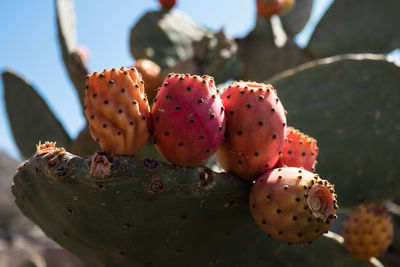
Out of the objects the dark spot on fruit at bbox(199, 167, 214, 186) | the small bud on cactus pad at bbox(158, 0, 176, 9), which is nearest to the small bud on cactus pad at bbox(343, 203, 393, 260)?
the dark spot on fruit at bbox(199, 167, 214, 186)

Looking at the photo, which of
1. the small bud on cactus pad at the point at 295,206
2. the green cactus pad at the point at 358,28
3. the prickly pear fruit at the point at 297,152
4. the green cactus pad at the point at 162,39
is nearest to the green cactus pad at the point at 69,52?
the green cactus pad at the point at 162,39

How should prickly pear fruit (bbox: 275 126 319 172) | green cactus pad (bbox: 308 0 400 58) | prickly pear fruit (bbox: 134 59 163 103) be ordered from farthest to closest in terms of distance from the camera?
1. green cactus pad (bbox: 308 0 400 58)
2. prickly pear fruit (bbox: 134 59 163 103)
3. prickly pear fruit (bbox: 275 126 319 172)

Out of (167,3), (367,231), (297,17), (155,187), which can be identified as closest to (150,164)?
(155,187)

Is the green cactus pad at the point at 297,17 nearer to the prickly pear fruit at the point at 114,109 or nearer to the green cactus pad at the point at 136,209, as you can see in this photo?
the green cactus pad at the point at 136,209

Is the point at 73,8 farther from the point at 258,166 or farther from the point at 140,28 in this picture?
the point at 258,166

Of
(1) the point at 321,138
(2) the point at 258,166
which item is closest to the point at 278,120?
(2) the point at 258,166

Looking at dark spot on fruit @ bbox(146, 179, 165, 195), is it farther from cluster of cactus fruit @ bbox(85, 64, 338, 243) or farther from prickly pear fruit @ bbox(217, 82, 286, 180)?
prickly pear fruit @ bbox(217, 82, 286, 180)

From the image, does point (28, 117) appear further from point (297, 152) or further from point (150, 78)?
point (297, 152)
